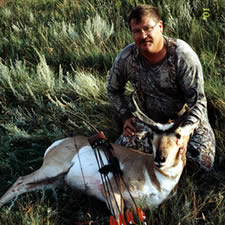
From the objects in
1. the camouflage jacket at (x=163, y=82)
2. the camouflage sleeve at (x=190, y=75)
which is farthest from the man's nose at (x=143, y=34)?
the camouflage sleeve at (x=190, y=75)

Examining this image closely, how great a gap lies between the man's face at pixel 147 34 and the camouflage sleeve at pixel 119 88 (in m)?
0.49

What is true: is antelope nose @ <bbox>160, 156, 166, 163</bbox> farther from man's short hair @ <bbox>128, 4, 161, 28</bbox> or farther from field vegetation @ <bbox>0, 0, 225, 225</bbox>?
man's short hair @ <bbox>128, 4, 161, 28</bbox>

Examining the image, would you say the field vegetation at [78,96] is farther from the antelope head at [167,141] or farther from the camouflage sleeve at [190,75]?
the camouflage sleeve at [190,75]

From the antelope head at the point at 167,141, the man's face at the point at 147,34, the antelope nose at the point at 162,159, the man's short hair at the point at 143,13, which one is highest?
the man's short hair at the point at 143,13

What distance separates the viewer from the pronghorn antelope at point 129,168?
2.58 metres

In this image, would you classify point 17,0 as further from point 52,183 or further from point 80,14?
point 52,183

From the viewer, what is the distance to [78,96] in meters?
4.62

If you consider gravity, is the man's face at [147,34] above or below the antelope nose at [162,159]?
above

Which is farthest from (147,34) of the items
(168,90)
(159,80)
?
(168,90)

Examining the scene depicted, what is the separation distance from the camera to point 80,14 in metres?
7.41

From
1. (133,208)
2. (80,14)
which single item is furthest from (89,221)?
(80,14)

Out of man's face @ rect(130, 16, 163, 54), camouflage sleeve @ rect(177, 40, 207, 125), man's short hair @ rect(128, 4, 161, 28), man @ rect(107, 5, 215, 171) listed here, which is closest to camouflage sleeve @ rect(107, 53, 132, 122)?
man @ rect(107, 5, 215, 171)

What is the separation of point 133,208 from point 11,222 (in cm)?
109

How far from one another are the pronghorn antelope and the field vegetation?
0.40 feet
